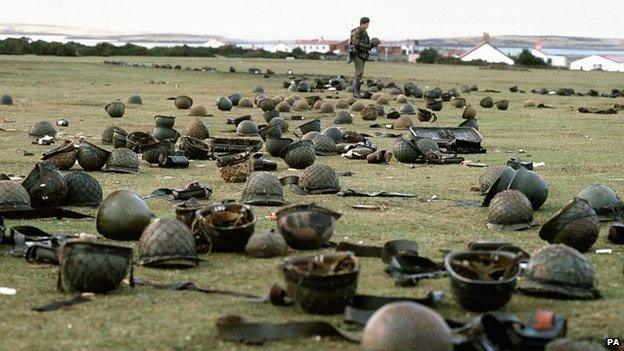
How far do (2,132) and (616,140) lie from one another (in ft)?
41.8

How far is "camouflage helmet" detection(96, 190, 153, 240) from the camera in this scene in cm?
970

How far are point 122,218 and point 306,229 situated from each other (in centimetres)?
182

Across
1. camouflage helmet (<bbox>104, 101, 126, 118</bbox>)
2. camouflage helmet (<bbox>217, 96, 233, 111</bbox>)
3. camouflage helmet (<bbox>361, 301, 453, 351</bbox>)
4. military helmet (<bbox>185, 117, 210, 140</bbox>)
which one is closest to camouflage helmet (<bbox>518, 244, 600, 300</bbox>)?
camouflage helmet (<bbox>361, 301, 453, 351</bbox>)

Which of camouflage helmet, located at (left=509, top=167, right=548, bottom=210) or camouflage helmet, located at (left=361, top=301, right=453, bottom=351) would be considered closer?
camouflage helmet, located at (left=361, top=301, right=453, bottom=351)

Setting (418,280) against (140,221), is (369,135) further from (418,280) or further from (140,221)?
(418,280)

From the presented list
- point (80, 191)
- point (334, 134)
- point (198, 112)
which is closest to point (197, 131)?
point (334, 134)

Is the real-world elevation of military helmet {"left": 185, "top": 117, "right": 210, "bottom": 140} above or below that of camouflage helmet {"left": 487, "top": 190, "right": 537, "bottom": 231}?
below

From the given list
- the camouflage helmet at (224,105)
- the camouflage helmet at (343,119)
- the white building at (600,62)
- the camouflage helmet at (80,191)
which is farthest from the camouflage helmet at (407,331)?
the white building at (600,62)

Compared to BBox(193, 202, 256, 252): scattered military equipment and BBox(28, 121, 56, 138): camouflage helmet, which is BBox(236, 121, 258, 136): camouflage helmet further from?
BBox(193, 202, 256, 252): scattered military equipment

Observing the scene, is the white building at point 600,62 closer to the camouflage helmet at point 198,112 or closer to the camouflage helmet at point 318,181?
the camouflage helmet at point 198,112

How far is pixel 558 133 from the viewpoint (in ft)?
76.3

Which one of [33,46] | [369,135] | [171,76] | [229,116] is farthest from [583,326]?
[33,46]

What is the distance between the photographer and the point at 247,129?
21.2 m

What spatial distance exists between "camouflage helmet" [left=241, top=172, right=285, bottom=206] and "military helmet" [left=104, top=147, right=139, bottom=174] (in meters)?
3.43
